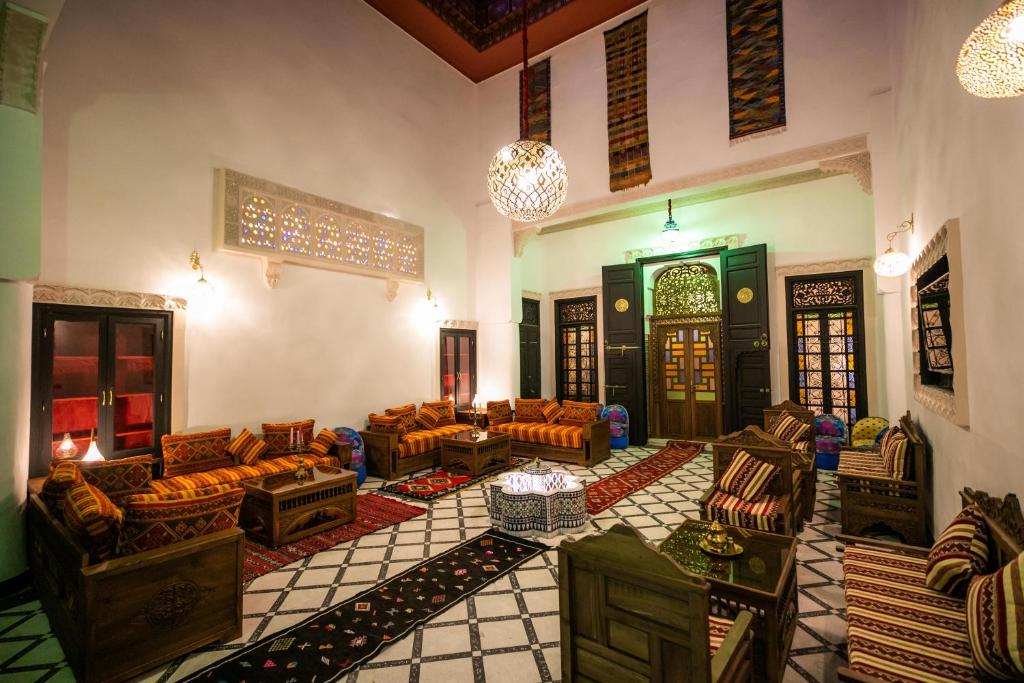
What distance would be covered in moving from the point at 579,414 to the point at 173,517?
18.5 feet

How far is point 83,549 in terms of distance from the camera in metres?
2.37

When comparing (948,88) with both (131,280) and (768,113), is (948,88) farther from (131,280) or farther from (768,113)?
(131,280)

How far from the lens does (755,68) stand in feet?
19.7

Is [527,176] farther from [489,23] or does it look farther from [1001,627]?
[489,23]

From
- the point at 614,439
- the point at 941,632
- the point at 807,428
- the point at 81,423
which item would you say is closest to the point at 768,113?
the point at 807,428

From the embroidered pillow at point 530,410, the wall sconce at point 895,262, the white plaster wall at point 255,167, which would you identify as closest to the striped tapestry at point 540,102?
the white plaster wall at point 255,167

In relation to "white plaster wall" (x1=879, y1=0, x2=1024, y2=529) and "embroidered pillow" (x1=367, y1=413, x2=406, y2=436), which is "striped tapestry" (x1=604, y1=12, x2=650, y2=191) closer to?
"white plaster wall" (x1=879, y1=0, x2=1024, y2=529)

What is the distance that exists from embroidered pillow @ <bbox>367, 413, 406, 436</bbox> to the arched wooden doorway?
506cm

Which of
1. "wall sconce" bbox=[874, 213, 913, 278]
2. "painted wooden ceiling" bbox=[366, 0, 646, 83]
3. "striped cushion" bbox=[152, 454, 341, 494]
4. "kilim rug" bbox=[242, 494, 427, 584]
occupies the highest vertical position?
"painted wooden ceiling" bbox=[366, 0, 646, 83]

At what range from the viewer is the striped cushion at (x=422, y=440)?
6.19m

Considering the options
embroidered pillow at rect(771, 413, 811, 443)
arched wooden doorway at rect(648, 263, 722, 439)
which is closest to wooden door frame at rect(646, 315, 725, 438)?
arched wooden doorway at rect(648, 263, 722, 439)

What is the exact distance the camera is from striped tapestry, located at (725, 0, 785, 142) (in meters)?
5.85

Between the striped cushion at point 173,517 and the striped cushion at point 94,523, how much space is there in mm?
66

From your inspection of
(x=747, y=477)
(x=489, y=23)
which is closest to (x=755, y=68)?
(x=489, y=23)
